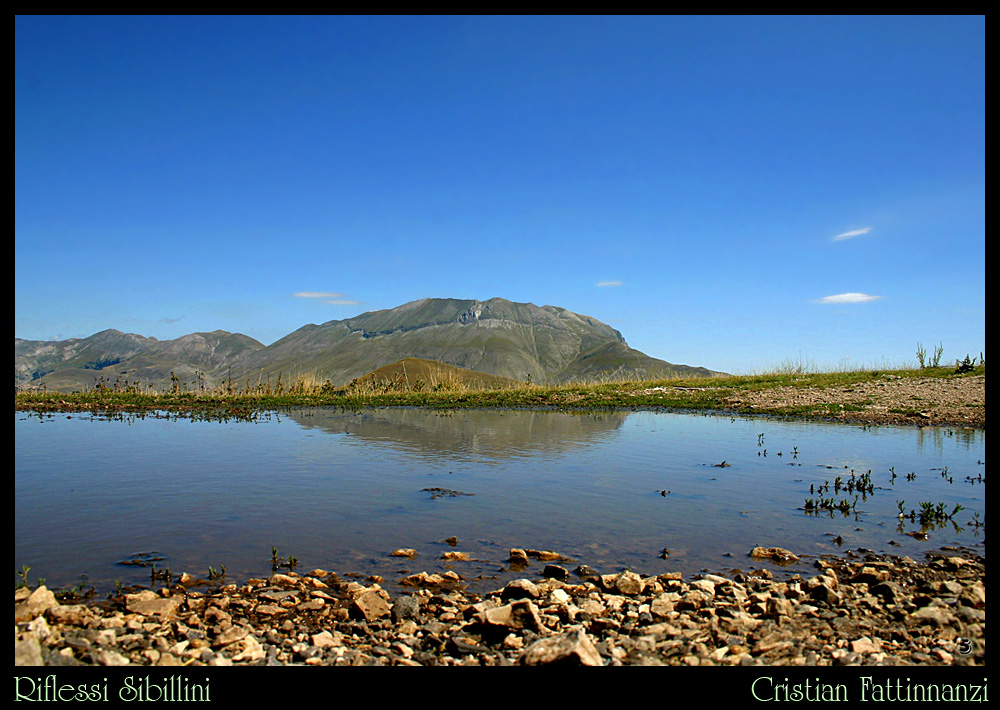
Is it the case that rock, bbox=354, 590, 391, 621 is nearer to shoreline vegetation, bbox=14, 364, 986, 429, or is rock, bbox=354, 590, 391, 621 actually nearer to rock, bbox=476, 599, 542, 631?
rock, bbox=476, 599, 542, 631

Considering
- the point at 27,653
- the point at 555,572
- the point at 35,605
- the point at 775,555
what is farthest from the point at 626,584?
the point at 35,605

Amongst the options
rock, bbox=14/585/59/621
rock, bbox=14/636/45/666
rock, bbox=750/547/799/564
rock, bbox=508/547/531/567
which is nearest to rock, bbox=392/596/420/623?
rock, bbox=508/547/531/567

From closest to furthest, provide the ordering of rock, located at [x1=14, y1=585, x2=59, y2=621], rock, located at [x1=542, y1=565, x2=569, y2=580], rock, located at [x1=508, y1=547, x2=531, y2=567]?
rock, located at [x1=14, y1=585, x2=59, y2=621], rock, located at [x1=542, y1=565, x2=569, y2=580], rock, located at [x1=508, y1=547, x2=531, y2=567]

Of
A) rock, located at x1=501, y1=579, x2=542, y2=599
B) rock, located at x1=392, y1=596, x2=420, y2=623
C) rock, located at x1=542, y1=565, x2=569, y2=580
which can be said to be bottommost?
rock, located at x1=542, y1=565, x2=569, y2=580

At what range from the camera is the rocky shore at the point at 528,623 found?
14.8 feet

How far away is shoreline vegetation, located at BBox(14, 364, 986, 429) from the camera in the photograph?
25.0 metres

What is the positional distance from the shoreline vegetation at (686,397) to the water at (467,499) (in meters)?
6.17

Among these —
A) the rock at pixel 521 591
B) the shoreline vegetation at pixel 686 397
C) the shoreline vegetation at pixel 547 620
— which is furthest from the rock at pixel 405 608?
the shoreline vegetation at pixel 686 397

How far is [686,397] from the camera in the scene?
32719mm

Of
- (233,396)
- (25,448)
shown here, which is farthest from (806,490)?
(233,396)

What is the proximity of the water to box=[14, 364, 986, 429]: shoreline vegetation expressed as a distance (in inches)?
243
